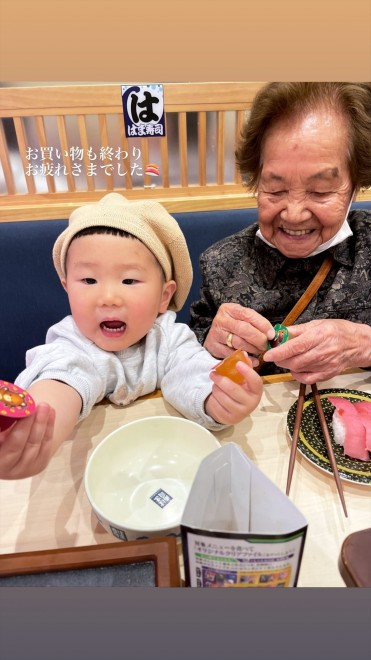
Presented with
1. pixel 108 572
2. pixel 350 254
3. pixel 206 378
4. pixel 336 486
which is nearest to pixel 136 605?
pixel 108 572

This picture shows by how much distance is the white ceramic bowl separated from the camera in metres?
0.80

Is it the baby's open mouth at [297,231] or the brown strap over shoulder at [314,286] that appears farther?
the brown strap over shoulder at [314,286]

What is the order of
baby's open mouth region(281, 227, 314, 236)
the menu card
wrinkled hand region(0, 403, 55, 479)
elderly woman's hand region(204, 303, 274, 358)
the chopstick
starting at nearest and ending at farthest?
the menu card → wrinkled hand region(0, 403, 55, 479) → the chopstick → elderly woman's hand region(204, 303, 274, 358) → baby's open mouth region(281, 227, 314, 236)

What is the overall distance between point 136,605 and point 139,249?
2.75ft

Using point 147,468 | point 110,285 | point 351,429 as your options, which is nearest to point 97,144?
point 110,285

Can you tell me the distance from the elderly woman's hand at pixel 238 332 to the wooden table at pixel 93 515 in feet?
0.54

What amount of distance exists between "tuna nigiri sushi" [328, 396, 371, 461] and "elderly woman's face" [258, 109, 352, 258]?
1.76ft

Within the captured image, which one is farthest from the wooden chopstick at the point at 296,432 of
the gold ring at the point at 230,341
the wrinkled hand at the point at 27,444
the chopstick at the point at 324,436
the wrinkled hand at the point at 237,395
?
the wrinkled hand at the point at 27,444

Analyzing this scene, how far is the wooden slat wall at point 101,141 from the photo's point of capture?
107 centimetres

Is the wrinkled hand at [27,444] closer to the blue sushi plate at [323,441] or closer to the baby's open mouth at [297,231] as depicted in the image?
the blue sushi plate at [323,441]

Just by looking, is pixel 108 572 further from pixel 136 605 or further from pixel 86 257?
pixel 86 257

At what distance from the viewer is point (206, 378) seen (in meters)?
1.11

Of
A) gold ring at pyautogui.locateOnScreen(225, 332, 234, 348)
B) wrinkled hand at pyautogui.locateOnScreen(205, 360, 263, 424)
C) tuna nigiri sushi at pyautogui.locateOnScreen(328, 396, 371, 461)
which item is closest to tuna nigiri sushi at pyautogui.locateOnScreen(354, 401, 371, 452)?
tuna nigiri sushi at pyautogui.locateOnScreen(328, 396, 371, 461)

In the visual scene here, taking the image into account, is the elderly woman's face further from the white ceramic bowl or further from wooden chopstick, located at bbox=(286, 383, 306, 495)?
the white ceramic bowl
